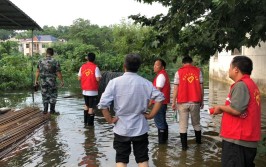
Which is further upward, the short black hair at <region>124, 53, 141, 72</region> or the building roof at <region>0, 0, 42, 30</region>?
the building roof at <region>0, 0, 42, 30</region>

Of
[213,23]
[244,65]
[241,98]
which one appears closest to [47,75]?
[213,23]

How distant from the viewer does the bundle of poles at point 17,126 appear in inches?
265

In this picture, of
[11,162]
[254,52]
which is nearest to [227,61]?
[254,52]

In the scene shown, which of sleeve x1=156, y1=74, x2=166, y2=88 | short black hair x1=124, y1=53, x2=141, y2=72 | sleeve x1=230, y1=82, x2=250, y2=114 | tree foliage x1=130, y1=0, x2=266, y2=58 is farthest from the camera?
sleeve x1=156, y1=74, x2=166, y2=88

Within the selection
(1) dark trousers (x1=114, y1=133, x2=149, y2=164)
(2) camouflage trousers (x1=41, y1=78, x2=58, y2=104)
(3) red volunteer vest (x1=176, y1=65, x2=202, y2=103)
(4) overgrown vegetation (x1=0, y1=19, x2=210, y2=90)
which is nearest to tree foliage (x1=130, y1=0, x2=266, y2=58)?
(4) overgrown vegetation (x1=0, y1=19, x2=210, y2=90)

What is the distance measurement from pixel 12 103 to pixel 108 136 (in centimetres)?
623

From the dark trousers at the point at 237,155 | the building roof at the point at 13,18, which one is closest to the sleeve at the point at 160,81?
the dark trousers at the point at 237,155

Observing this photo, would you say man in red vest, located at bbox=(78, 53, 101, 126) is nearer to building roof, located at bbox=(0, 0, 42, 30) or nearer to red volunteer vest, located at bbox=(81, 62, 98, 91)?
red volunteer vest, located at bbox=(81, 62, 98, 91)

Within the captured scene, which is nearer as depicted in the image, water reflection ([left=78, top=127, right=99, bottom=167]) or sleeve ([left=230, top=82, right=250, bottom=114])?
sleeve ([left=230, top=82, right=250, bottom=114])

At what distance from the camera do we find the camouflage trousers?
9750mm

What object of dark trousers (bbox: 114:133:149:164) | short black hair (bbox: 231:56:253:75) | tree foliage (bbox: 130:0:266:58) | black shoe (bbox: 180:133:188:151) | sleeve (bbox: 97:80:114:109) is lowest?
black shoe (bbox: 180:133:188:151)

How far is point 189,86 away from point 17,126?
13.2 ft

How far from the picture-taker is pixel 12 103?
12.8m

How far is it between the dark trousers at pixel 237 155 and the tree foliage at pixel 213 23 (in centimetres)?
183
